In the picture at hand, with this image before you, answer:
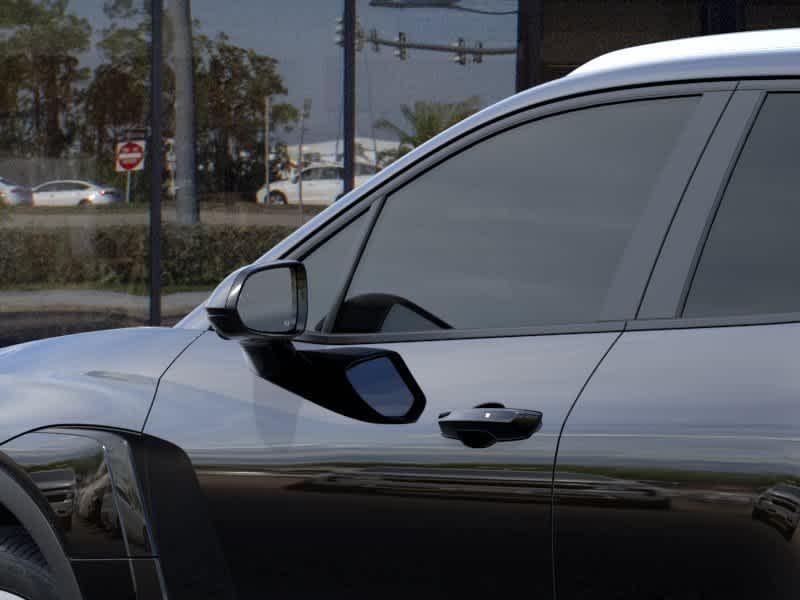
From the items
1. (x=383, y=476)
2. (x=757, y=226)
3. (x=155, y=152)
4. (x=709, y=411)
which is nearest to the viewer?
(x=709, y=411)

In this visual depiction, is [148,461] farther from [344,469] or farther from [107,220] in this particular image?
[107,220]

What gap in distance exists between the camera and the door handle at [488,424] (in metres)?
2.01

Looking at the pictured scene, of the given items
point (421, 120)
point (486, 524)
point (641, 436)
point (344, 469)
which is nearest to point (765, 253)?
point (641, 436)

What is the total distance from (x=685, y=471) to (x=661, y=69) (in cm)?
70

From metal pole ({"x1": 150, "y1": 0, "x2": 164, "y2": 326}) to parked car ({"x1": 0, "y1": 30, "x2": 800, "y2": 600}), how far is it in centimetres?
768

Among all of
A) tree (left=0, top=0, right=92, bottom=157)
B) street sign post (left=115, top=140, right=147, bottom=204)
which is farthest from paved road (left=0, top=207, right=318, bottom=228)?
tree (left=0, top=0, right=92, bottom=157)

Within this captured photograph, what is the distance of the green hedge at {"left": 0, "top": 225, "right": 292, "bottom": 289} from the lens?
33.2ft

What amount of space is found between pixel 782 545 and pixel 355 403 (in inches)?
30.6

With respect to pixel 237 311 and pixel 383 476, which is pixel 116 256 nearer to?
pixel 237 311

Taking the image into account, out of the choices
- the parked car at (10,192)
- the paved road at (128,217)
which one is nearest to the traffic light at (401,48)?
the paved road at (128,217)

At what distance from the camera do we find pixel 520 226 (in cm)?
225

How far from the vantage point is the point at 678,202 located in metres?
2.04

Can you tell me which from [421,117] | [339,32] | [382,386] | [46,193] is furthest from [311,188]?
[382,386]

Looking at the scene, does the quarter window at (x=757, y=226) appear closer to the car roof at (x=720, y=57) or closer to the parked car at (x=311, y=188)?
the car roof at (x=720, y=57)
